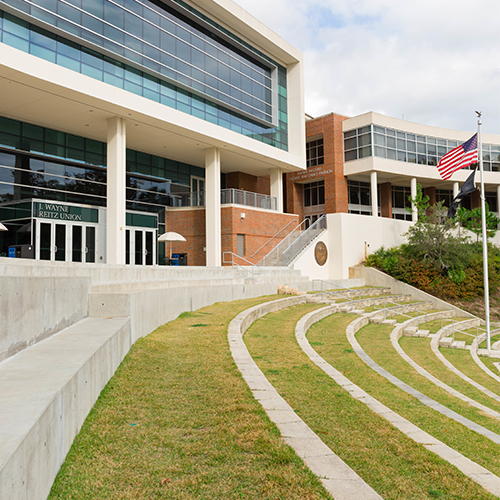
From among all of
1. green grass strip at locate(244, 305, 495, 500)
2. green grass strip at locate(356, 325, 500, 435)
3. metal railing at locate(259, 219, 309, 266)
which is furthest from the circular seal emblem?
green grass strip at locate(244, 305, 495, 500)

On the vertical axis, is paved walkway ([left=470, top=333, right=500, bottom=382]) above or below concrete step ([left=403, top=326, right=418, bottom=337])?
below

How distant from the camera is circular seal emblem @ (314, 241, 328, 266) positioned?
32294 mm

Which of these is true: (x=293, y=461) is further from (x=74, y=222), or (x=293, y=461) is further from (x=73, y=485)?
(x=74, y=222)

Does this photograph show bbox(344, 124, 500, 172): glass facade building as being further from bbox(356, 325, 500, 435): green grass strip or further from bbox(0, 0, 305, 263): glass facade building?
bbox(356, 325, 500, 435): green grass strip

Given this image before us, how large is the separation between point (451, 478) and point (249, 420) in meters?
2.02

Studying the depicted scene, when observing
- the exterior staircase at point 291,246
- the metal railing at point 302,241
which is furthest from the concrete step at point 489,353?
the metal railing at point 302,241

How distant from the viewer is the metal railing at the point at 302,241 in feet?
99.1

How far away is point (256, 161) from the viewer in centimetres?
3259

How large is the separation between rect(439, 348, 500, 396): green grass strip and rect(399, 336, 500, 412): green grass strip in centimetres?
34

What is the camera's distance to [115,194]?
23.1 meters

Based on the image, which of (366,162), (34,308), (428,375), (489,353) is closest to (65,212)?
(34,308)

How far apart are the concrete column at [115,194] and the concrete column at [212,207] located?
6.78 m

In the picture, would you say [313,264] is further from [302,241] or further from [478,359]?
[478,359]

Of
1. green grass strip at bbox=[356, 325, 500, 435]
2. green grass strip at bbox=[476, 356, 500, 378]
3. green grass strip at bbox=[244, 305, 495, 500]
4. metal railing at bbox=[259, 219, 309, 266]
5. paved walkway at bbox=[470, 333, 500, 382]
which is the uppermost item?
metal railing at bbox=[259, 219, 309, 266]
